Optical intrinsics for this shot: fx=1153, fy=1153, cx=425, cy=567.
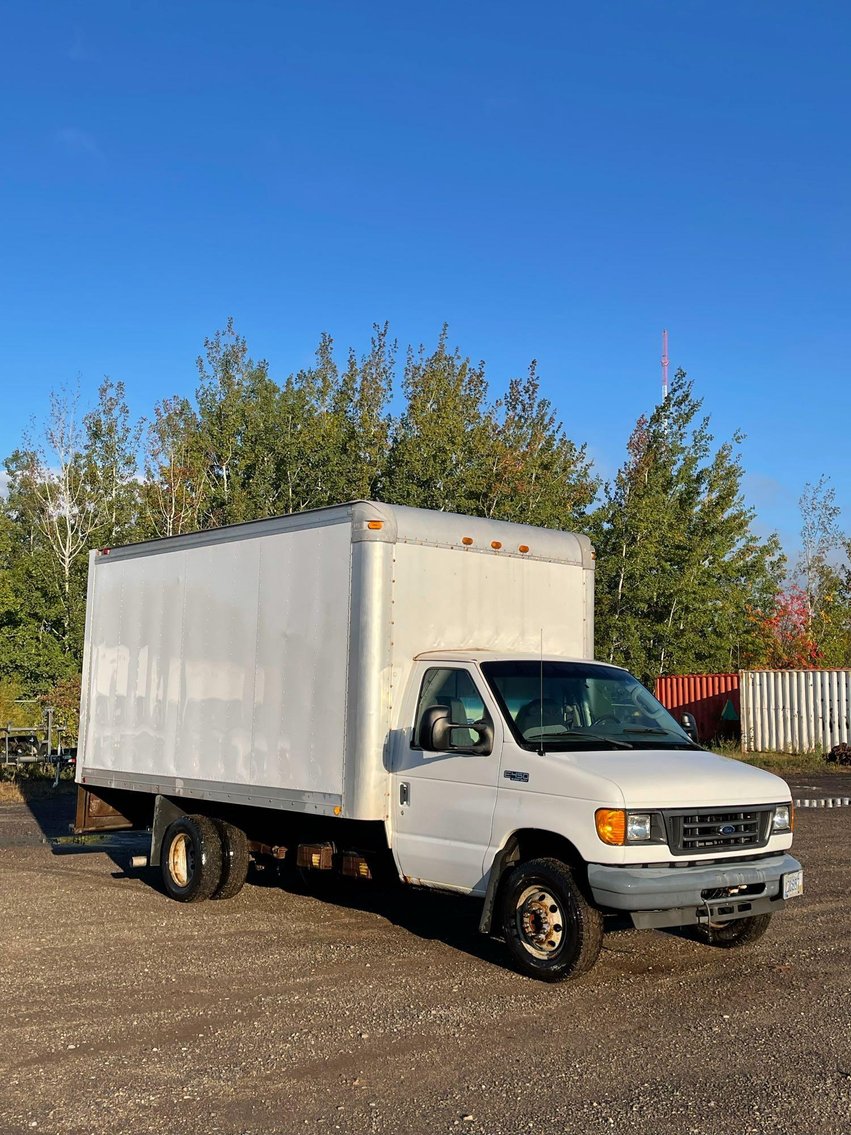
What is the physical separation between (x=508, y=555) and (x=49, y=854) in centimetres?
750

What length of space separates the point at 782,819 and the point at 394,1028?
3162 mm

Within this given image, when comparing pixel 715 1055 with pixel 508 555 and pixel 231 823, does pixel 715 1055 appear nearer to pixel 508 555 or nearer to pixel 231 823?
pixel 508 555

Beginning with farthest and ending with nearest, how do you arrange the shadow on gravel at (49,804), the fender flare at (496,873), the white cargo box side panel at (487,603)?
the shadow on gravel at (49,804) < the white cargo box side panel at (487,603) < the fender flare at (496,873)

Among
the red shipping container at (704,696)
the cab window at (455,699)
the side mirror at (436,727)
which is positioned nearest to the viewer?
the side mirror at (436,727)

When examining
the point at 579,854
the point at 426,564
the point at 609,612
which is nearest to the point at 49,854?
the point at 426,564

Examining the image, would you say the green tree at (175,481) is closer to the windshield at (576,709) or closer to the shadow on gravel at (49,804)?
the shadow on gravel at (49,804)

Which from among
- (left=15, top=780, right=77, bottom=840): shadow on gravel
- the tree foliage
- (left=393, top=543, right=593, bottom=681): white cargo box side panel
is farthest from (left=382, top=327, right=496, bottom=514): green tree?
(left=393, top=543, right=593, bottom=681): white cargo box side panel

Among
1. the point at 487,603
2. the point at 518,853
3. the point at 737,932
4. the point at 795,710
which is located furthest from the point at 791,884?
the point at 795,710

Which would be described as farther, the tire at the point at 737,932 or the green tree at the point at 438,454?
the green tree at the point at 438,454

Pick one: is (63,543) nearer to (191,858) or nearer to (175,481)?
(175,481)

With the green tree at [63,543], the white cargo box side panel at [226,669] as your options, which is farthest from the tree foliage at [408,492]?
the white cargo box side panel at [226,669]

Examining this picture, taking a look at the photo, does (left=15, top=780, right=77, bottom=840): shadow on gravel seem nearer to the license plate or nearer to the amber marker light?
the amber marker light

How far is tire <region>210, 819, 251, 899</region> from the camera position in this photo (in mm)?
10398

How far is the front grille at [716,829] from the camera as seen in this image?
736cm
